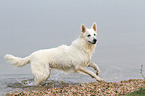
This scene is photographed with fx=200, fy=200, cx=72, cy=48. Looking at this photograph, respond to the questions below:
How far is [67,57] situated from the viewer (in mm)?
7254

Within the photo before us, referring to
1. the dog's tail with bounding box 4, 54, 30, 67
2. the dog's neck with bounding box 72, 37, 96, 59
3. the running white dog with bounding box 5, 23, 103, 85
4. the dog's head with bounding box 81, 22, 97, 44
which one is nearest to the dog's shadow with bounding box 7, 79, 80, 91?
the running white dog with bounding box 5, 23, 103, 85

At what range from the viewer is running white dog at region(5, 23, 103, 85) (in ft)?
23.5

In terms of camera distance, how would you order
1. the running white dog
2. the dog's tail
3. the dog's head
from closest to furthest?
the dog's head, the running white dog, the dog's tail

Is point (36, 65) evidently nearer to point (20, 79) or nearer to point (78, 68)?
point (78, 68)

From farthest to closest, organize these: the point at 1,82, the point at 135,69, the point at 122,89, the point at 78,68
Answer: the point at 135,69
the point at 1,82
the point at 78,68
the point at 122,89

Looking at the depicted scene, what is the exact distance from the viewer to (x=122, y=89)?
5.51 m

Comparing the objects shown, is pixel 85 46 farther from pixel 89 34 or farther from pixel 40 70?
pixel 40 70

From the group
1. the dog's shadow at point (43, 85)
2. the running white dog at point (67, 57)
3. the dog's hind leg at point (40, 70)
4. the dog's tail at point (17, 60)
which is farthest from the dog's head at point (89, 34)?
the dog's tail at point (17, 60)

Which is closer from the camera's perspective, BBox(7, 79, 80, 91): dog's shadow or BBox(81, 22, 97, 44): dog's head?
BBox(81, 22, 97, 44): dog's head

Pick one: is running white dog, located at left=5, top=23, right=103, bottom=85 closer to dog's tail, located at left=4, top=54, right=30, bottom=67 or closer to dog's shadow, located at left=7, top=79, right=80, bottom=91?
dog's tail, located at left=4, top=54, right=30, bottom=67

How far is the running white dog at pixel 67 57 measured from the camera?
7.17 metres

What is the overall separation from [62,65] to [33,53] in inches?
46.4

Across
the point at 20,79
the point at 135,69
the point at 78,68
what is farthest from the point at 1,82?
the point at 135,69

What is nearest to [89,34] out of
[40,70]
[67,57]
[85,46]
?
[85,46]
